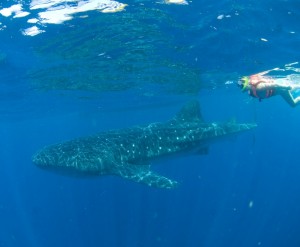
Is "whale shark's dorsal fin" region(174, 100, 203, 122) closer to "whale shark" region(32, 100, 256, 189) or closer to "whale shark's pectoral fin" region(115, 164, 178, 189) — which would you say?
"whale shark" region(32, 100, 256, 189)

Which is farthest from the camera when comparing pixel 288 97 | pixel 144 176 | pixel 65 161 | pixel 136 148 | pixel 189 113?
pixel 189 113

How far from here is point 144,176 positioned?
10.4 m

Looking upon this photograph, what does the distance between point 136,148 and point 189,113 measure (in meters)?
4.18

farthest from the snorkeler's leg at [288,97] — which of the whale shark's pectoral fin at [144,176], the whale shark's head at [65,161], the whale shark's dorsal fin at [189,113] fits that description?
the whale shark's head at [65,161]

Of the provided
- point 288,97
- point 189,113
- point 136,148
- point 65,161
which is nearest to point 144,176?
point 136,148

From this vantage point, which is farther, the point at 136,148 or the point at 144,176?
the point at 136,148

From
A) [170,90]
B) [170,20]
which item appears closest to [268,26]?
[170,20]

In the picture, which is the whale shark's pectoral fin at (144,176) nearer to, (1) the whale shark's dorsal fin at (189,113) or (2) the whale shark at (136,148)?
(2) the whale shark at (136,148)

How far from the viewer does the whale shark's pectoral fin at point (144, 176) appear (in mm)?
9969

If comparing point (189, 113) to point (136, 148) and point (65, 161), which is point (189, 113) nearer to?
point (136, 148)

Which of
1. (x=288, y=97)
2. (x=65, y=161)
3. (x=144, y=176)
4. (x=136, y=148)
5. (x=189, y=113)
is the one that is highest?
(x=288, y=97)

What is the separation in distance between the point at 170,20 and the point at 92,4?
12.3 ft

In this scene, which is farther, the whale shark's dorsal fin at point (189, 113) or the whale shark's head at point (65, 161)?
the whale shark's dorsal fin at point (189, 113)

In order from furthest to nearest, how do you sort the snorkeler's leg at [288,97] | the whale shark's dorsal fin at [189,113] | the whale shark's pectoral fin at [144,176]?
the whale shark's dorsal fin at [189,113] → the snorkeler's leg at [288,97] → the whale shark's pectoral fin at [144,176]
